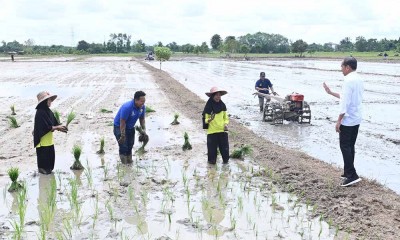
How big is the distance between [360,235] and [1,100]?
17.3 m

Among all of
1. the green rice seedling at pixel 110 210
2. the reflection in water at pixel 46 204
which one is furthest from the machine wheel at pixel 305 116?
Result: the green rice seedling at pixel 110 210

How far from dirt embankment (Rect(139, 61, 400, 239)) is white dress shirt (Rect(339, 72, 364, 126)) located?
3.59 feet

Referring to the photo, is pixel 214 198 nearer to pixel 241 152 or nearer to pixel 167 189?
pixel 167 189

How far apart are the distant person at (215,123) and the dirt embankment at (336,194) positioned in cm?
92

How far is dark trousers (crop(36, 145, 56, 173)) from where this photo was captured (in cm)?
786

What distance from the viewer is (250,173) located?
812 cm

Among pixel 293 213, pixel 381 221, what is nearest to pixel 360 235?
pixel 381 221

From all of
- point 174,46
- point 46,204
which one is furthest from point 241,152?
point 174,46

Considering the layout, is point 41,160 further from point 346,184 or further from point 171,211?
point 346,184

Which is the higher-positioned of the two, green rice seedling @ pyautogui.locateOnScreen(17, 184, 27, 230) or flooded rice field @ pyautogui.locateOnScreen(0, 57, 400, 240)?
green rice seedling @ pyautogui.locateOnScreen(17, 184, 27, 230)

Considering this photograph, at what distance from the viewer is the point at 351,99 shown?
6.59 meters

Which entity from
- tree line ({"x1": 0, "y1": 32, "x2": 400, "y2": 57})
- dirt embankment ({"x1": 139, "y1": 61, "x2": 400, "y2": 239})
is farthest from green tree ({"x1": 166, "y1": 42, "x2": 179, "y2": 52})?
dirt embankment ({"x1": 139, "y1": 61, "x2": 400, "y2": 239})

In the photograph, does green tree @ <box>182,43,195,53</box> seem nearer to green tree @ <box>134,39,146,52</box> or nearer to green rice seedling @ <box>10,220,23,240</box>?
green tree @ <box>134,39,146,52</box>

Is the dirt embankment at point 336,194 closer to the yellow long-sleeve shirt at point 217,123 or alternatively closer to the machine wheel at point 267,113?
the yellow long-sleeve shirt at point 217,123
